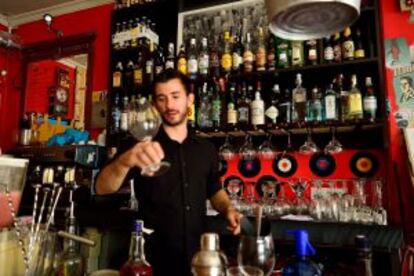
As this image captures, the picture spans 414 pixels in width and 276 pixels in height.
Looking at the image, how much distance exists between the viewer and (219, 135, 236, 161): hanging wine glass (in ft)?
7.86

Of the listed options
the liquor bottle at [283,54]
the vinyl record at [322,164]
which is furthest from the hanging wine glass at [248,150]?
the liquor bottle at [283,54]

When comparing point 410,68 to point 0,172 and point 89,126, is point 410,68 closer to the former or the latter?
point 0,172

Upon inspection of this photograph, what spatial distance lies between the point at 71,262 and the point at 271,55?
1779 millimetres

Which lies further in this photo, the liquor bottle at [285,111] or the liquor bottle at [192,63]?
the liquor bottle at [192,63]

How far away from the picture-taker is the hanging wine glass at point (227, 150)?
240 centimetres

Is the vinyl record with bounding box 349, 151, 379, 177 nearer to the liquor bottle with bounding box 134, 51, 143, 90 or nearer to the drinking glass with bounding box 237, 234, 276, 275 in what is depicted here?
the liquor bottle with bounding box 134, 51, 143, 90

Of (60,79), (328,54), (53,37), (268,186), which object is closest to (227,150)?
(268,186)

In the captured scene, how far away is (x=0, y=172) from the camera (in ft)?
3.78

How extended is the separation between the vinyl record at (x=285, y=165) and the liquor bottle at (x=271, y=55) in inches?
23.9

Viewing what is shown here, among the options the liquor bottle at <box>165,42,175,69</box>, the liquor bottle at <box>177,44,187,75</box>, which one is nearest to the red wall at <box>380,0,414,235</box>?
the liquor bottle at <box>177,44,187,75</box>

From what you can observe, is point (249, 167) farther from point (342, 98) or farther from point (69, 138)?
Result: point (69, 138)

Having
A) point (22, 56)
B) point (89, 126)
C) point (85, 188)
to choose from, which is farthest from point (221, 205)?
point (22, 56)

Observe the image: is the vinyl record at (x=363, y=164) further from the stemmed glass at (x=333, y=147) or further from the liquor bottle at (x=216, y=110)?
the liquor bottle at (x=216, y=110)

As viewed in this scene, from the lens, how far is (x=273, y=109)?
7.37 feet
